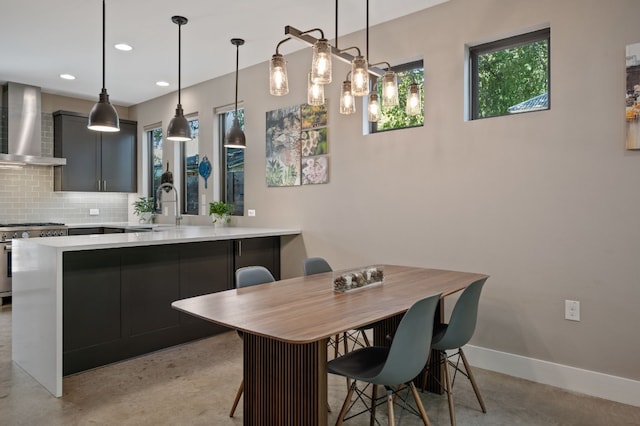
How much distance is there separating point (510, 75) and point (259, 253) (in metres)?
2.75

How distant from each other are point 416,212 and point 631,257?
4.74 feet

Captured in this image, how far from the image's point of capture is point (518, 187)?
296 centimetres

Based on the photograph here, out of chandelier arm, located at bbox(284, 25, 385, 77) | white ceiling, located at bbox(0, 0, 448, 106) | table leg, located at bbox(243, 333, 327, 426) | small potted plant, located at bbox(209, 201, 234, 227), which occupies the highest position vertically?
white ceiling, located at bbox(0, 0, 448, 106)

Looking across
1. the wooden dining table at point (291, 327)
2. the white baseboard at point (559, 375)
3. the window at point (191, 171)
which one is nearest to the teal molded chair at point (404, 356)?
the wooden dining table at point (291, 327)

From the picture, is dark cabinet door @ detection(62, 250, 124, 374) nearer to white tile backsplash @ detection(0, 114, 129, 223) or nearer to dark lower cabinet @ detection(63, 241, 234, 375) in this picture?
dark lower cabinet @ detection(63, 241, 234, 375)

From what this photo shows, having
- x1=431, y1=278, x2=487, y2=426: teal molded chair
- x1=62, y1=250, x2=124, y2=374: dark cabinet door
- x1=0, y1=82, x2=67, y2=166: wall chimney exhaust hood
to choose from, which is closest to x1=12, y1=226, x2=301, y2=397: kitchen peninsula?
x1=62, y1=250, x2=124, y2=374: dark cabinet door

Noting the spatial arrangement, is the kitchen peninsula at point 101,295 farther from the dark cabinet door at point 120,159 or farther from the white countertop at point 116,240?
the dark cabinet door at point 120,159

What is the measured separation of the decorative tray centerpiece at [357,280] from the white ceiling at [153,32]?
7.03 feet

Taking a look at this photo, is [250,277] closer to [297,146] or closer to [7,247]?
[297,146]

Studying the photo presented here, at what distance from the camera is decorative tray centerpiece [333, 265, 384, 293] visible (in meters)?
2.27

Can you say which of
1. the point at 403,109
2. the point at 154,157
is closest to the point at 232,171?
the point at 154,157

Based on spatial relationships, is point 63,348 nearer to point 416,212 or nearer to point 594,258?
point 416,212

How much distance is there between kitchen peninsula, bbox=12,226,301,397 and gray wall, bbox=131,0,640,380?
1383 millimetres

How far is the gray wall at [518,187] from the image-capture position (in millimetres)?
2611
